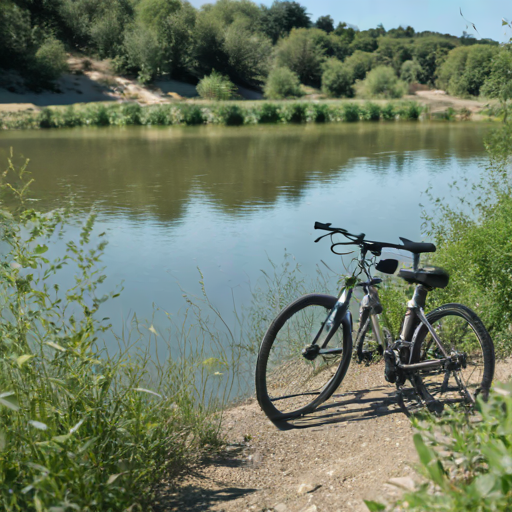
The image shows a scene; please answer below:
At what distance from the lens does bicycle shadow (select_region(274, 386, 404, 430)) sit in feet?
11.6

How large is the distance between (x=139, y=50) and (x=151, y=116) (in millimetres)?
21530

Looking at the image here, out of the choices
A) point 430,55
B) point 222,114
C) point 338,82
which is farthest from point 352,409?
point 430,55

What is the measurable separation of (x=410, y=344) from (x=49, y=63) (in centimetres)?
5086

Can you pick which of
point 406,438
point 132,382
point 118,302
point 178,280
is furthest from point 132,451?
point 178,280

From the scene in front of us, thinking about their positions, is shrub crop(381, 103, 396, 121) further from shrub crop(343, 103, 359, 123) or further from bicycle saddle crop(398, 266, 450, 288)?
bicycle saddle crop(398, 266, 450, 288)

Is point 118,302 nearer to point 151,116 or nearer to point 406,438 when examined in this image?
point 406,438

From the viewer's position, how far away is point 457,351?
323 cm

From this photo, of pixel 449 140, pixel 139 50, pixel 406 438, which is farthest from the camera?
pixel 139 50

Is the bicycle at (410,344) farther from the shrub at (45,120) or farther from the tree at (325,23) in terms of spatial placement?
the tree at (325,23)

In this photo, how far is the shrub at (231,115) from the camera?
34875 mm

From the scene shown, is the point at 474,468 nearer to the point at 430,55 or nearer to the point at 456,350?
the point at 456,350

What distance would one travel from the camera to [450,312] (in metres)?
3.27

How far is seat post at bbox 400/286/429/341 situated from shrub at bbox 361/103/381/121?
36761mm

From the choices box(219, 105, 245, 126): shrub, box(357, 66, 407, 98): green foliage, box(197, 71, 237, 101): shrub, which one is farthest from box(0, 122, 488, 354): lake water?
box(357, 66, 407, 98): green foliage
